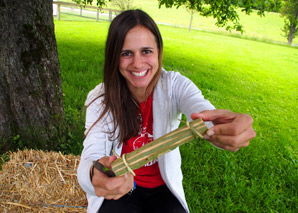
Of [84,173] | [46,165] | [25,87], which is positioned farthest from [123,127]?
[25,87]

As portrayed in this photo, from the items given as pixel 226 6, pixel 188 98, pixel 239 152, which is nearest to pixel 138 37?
pixel 188 98

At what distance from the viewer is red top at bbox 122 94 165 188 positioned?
2.04 m

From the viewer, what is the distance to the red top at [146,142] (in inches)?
80.4

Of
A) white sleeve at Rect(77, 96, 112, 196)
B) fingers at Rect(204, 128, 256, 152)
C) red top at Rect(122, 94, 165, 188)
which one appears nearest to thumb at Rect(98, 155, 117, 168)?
white sleeve at Rect(77, 96, 112, 196)

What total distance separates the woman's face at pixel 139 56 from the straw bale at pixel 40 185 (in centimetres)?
143

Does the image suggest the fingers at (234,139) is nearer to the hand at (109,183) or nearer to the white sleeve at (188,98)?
the white sleeve at (188,98)

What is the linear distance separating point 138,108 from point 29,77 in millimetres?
1739

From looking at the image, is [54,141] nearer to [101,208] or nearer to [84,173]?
[101,208]

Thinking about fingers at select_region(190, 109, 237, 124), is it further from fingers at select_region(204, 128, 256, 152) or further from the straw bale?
the straw bale

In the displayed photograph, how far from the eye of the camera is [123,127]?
6.34 feet

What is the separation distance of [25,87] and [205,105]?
96.7 inches

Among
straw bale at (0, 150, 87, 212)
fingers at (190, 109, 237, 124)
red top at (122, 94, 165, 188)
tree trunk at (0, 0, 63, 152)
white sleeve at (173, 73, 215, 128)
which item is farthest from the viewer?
tree trunk at (0, 0, 63, 152)

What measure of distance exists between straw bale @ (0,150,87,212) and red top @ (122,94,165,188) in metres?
0.73

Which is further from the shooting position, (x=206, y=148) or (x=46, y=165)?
(x=206, y=148)
